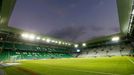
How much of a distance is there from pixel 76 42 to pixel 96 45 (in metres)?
7.46

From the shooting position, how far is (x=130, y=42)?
104ft

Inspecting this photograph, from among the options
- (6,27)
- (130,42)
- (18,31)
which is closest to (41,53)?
(18,31)

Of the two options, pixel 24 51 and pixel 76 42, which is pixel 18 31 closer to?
pixel 24 51

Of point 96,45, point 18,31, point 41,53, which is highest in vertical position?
point 18,31

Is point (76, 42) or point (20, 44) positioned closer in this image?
point (20, 44)

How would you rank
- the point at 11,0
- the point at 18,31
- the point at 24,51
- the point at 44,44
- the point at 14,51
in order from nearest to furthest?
the point at 11,0
the point at 18,31
the point at 14,51
the point at 24,51
the point at 44,44

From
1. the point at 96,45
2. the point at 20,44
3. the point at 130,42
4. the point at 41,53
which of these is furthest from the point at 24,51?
the point at 130,42

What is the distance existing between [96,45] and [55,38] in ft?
52.6

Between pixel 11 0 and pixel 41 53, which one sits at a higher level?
pixel 11 0

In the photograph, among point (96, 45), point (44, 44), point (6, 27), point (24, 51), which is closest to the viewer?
point (6, 27)

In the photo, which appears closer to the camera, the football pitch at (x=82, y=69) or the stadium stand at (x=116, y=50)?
the football pitch at (x=82, y=69)

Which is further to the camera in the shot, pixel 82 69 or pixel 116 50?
pixel 116 50

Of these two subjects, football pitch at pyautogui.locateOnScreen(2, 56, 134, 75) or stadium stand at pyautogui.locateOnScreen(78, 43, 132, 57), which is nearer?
football pitch at pyautogui.locateOnScreen(2, 56, 134, 75)

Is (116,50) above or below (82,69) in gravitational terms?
above
